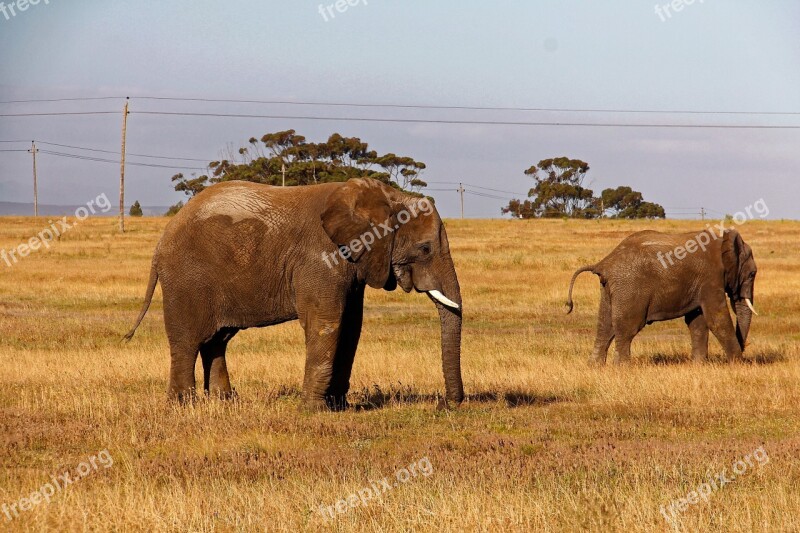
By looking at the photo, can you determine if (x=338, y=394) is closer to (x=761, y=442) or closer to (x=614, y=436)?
(x=614, y=436)

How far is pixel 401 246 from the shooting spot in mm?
12539

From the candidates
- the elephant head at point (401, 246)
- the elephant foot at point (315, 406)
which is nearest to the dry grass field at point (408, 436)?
the elephant foot at point (315, 406)

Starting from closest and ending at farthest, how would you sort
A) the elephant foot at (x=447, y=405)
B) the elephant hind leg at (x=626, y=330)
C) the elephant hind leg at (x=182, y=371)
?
the elephant foot at (x=447, y=405) → the elephant hind leg at (x=182, y=371) → the elephant hind leg at (x=626, y=330)

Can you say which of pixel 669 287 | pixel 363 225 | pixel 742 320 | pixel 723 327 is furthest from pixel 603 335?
pixel 363 225

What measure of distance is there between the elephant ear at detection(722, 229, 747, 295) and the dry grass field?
1.41 m

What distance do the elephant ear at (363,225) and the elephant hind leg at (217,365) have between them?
2.20 metres

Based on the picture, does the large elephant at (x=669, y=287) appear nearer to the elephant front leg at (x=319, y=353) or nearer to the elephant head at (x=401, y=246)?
the elephant head at (x=401, y=246)

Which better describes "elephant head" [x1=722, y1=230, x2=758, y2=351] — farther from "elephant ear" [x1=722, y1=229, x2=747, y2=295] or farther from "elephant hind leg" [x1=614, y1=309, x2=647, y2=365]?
"elephant hind leg" [x1=614, y1=309, x2=647, y2=365]

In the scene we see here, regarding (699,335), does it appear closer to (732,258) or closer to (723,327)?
(723,327)

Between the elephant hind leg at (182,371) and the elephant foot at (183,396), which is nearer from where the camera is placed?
the elephant foot at (183,396)

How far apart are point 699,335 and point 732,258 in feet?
4.84

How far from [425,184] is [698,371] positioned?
85895 mm

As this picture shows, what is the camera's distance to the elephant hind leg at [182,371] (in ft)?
43.8

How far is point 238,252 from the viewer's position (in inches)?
509
